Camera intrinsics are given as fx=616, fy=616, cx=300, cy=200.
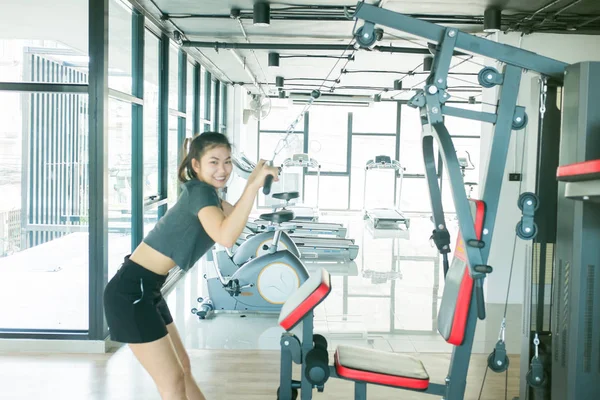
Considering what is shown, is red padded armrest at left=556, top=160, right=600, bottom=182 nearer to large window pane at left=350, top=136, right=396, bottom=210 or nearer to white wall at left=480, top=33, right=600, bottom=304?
white wall at left=480, top=33, right=600, bottom=304

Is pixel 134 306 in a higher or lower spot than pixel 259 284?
higher

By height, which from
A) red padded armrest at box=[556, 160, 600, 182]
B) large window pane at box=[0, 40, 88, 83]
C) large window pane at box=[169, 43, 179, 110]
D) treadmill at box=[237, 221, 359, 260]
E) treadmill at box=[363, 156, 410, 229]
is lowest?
treadmill at box=[237, 221, 359, 260]

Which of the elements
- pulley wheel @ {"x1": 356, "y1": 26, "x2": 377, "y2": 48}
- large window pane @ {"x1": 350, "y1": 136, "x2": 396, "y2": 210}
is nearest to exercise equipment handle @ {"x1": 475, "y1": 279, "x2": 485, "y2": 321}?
pulley wheel @ {"x1": 356, "y1": 26, "x2": 377, "y2": 48}

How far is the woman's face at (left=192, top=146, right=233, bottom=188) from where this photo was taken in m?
2.29

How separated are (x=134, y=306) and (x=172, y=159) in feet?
17.9

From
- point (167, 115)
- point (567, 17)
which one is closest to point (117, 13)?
point (167, 115)

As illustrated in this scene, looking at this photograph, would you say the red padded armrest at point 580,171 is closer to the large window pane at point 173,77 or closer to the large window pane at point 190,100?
the large window pane at point 173,77

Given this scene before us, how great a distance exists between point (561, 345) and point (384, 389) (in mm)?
1288

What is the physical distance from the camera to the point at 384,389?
11.2ft

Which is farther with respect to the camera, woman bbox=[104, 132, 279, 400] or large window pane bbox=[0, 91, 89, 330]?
large window pane bbox=[0, 91, 89, 330]

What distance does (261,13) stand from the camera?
5.16 meters

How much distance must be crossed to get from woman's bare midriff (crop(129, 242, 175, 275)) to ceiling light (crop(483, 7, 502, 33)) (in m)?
3.92

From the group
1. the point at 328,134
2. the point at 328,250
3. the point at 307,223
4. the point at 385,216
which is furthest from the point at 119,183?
the point at 328,134

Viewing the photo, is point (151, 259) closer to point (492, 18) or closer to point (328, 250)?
point (492, 18)
